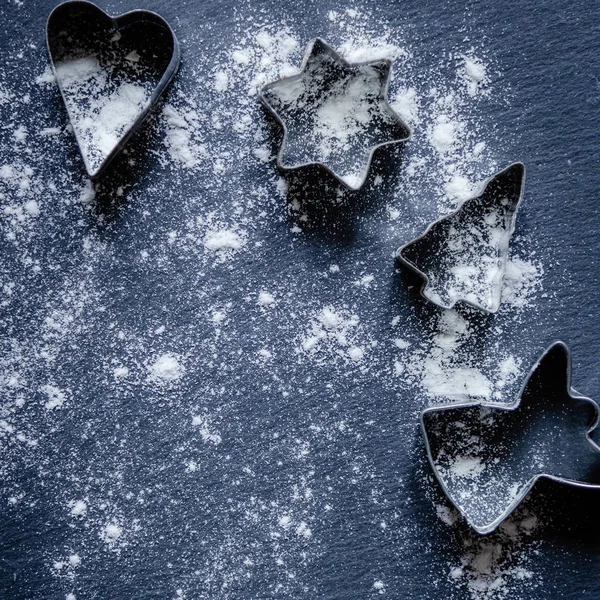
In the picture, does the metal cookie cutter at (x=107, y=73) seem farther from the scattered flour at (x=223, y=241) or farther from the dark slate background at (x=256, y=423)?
the scattered flour at (x=223, y=241)

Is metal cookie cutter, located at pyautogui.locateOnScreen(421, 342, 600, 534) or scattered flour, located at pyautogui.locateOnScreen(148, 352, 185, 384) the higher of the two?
scattered flour, located at pyautogui.locateOnScreen(148, 352, 185, 384)

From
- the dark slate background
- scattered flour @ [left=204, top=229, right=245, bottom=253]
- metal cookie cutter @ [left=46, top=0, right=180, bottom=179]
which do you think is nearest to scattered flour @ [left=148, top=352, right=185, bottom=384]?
the dark slate background

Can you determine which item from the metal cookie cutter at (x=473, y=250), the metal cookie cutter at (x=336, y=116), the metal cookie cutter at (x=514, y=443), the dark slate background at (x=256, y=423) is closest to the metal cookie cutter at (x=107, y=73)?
the dark slate background at (x=256, y=423)

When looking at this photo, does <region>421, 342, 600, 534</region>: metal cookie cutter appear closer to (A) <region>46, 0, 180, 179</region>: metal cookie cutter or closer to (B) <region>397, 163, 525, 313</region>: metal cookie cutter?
(B) <region>397, 163, 525, 313</region>: metal cookie cutter

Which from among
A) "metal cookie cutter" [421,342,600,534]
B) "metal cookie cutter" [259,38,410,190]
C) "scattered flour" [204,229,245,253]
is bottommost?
"metal cookie cutter" [421,342,600,534]

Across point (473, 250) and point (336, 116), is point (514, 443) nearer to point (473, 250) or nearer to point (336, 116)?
point (473, 250)
